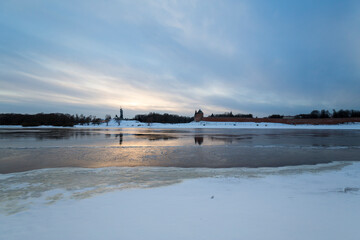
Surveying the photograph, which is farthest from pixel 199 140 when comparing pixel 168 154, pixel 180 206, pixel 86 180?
pixel 180 206

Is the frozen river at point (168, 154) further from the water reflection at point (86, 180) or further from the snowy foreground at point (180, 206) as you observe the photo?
the snowy foreground at point (180, 206)

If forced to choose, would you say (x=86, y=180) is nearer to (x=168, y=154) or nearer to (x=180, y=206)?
(x=180, y=206)

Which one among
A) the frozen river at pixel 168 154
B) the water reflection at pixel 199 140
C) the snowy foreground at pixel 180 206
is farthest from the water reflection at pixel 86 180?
the water reflection at pixel 199 140

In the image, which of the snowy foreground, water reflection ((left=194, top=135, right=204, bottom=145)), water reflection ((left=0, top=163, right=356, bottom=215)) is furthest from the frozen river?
the snowy foreground

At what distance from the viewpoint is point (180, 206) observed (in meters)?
3.17

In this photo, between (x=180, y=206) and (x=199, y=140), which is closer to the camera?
(x=180, y=206)

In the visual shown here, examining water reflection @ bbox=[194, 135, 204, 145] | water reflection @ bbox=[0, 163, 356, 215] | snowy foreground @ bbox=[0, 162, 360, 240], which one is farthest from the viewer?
water reflection @ bbox=[194, 135, 204, 145]

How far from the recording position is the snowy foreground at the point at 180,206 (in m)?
2.42

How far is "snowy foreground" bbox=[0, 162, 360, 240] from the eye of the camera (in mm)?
2418

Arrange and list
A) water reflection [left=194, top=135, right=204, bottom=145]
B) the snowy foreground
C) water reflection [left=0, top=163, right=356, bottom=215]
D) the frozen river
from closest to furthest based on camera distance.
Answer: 1. the snowy foreground
2. water reflection [left=0, top=163, right=356, bottom=215]
3. the frozen river
4. water reflection [left=194, top=135, right=204, bottom=145]

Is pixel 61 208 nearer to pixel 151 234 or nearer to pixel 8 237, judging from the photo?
pixel 8 237

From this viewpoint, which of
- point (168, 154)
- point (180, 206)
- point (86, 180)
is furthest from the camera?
point (168, 154)

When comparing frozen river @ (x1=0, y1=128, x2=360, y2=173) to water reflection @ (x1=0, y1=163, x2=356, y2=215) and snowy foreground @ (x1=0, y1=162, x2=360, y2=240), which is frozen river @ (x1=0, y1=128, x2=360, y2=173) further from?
snowy foreground @ (x1=0, y1=162, x2=360, y2=240)

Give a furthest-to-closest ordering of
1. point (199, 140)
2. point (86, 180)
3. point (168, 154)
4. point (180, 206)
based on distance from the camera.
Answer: point (199, 140) → point (168, 154) → point (86, 180) → point (180, 206)
